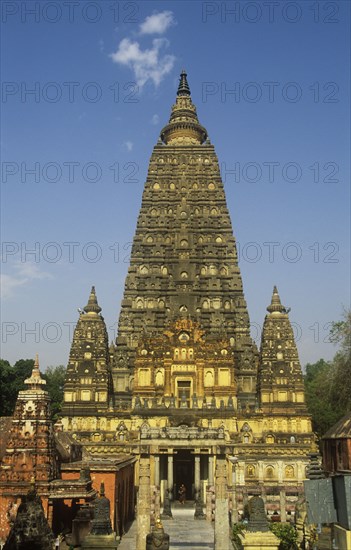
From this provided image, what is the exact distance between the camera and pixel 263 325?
64.4m

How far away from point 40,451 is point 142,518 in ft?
17.3

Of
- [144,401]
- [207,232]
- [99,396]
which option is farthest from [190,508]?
[207,232]

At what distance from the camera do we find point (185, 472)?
5009cm

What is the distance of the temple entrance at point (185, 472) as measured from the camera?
162ft

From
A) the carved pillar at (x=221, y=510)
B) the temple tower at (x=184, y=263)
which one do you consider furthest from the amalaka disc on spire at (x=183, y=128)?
the carved pillar at (x=221, y=510)

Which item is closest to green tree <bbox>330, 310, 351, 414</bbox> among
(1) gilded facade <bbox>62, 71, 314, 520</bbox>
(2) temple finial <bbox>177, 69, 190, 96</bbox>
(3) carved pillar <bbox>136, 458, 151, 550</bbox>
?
(1) gilded facade <bbox>62, 71, 314, 520</bbox>

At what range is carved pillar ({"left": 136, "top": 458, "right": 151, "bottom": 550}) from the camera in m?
25.0

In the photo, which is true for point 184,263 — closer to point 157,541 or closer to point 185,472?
point 185,472

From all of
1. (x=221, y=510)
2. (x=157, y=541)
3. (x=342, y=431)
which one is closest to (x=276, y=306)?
(x=221, y=510)

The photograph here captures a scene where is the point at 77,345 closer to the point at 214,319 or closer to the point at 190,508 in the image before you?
the point at 214,319

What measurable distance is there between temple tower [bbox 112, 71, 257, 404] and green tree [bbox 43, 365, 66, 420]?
1723 cm

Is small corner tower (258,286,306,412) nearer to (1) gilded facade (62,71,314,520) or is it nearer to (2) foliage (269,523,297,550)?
(1) gilded facade (62,71,314,520)

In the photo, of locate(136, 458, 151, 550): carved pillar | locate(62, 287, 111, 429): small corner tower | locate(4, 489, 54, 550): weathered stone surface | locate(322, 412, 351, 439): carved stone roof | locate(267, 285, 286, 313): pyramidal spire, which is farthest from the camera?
locate(267, 285, 286, 313): pyramidal spire

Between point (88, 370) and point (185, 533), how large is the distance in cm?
2958
